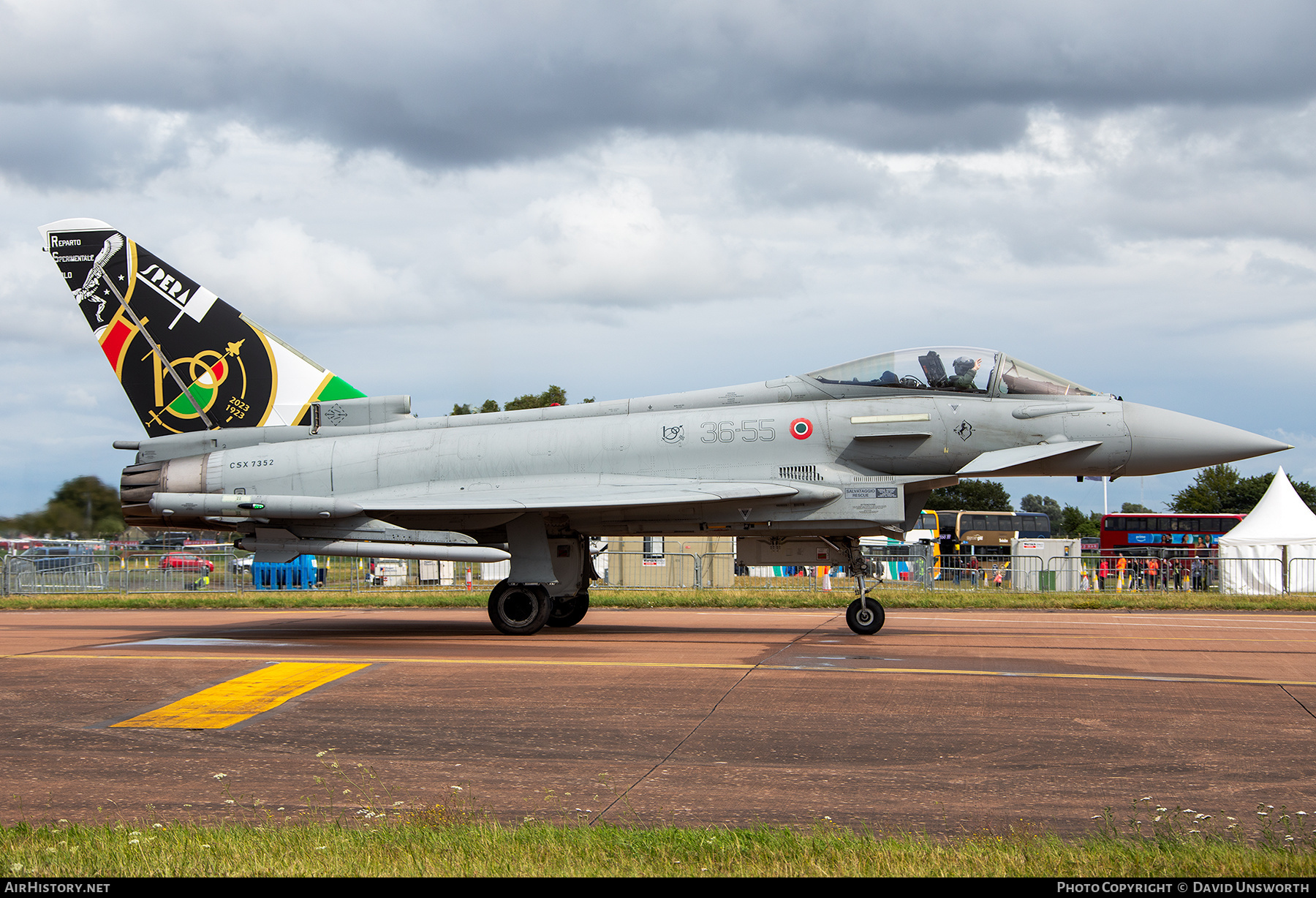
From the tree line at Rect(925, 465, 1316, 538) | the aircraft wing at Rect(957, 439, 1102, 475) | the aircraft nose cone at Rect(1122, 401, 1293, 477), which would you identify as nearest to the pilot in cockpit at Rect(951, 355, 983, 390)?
the aircraft wing at Rect(957, 439, 1102, 475)

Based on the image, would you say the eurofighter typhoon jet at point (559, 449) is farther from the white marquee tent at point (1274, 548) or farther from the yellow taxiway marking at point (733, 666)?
the white marquee tent at point (1274, 548)

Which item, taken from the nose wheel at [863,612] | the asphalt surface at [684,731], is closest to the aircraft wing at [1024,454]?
the nose wheel at [863,612]

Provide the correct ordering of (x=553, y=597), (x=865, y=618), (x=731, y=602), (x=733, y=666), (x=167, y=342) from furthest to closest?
(x=731, y=602) < (x=167, y=342) < (x=553, y=597) < (x=865, y=618) < (x=733, y=666)

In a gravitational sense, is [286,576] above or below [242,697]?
below

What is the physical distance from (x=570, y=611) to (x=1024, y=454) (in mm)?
6763

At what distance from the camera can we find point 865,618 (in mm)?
13289

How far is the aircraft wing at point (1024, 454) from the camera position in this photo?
12.6 m

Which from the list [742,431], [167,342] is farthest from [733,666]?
[167,342]

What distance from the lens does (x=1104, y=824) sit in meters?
4.75

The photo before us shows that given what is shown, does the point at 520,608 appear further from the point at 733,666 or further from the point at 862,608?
the point at 862,608

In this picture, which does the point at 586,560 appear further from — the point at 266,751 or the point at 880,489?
the point at 266,751

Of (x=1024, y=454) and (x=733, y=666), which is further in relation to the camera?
(x=1024, y=454)
